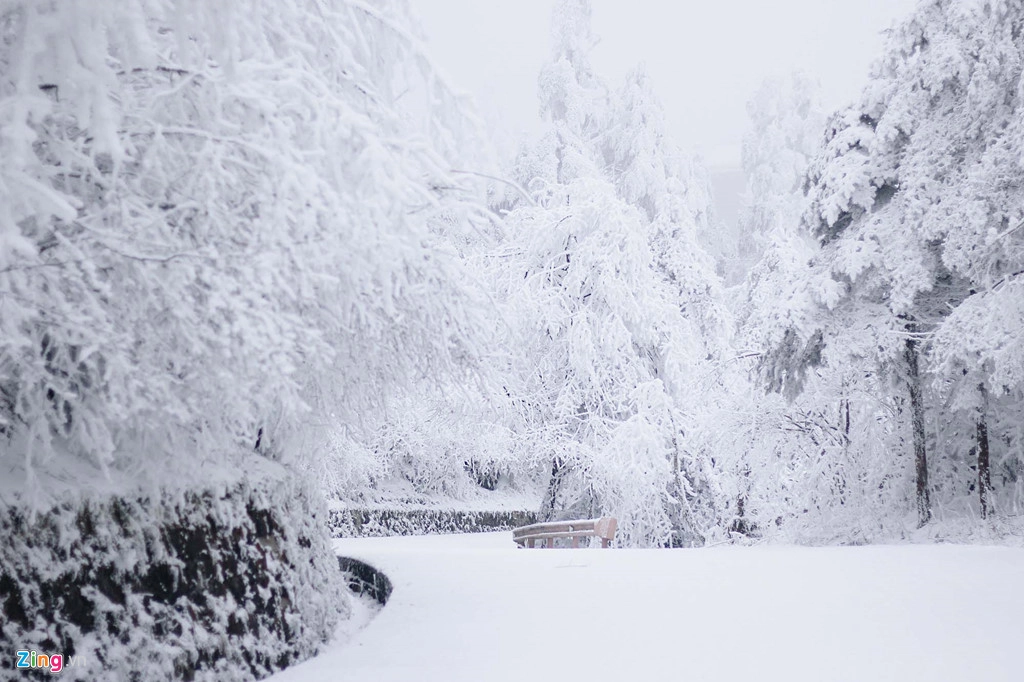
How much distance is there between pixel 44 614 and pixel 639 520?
1338cm

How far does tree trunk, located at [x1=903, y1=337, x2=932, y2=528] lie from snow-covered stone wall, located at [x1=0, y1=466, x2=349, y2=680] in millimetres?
8665

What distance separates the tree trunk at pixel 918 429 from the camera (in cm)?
1148

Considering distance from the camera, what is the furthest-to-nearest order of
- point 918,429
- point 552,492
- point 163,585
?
point 552,492
point 918,429
point 163,585

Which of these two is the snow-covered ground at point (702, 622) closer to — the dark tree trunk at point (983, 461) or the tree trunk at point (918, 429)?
the dark tree trunk at point (983, 461)

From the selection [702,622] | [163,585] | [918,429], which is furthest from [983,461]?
[163,585]

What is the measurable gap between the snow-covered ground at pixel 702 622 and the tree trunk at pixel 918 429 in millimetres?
2760

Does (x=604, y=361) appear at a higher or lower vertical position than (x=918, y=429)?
higher

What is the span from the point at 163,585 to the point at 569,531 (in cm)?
929

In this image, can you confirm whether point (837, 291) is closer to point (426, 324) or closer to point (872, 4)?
point (426, 324)

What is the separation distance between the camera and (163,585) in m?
4.43

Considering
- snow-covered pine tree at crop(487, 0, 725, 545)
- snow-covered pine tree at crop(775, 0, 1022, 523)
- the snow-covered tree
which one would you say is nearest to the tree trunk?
snow-covered pine tree at crop(775, 0, 1022, 523)

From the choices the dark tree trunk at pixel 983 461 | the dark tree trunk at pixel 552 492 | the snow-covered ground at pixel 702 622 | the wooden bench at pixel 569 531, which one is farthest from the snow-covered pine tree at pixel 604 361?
the snow-covered ground at pixel 702 622

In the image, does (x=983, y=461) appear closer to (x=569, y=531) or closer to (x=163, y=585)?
(x=569, y=531)

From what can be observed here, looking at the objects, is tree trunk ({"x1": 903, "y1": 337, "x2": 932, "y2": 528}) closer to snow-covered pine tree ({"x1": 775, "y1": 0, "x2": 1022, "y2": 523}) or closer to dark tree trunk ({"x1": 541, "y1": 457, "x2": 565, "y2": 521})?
snow-covered pine tree ({"x1": 775, "y1": 0, "x2": 1022, "y2": 523})
